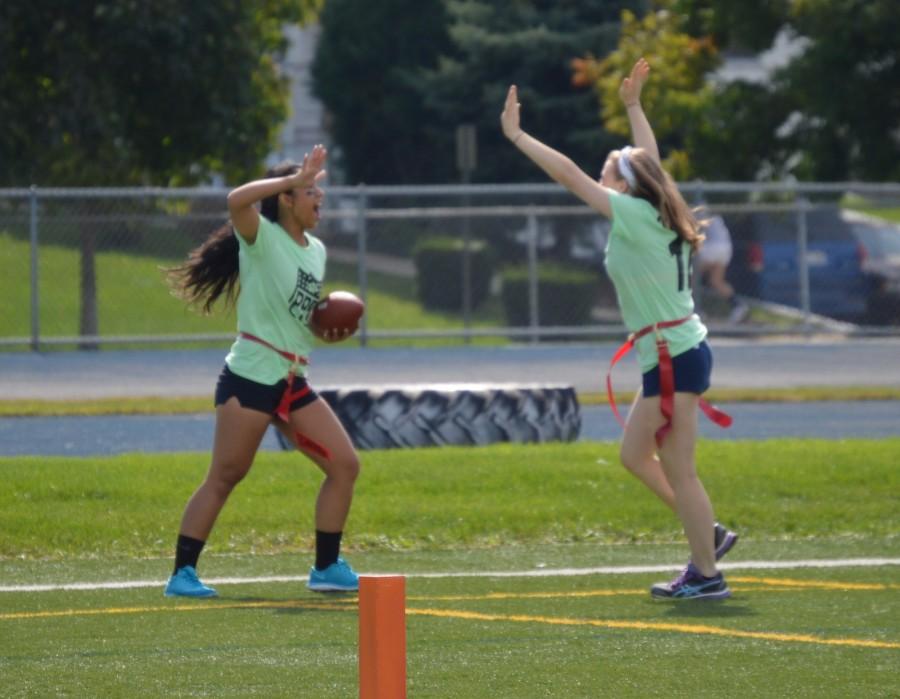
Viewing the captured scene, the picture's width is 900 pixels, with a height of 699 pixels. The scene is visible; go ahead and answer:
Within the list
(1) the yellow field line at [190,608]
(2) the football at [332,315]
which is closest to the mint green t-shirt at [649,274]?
(2) the football at [332,315]

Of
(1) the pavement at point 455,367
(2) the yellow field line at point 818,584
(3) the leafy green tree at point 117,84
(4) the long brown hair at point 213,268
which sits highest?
(3) the leafy green tree at point 117,84

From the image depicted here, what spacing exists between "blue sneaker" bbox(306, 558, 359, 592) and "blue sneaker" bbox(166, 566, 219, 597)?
18.2 inches

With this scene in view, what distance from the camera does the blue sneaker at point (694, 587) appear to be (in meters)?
7.54

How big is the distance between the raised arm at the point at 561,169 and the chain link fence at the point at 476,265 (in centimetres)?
1215

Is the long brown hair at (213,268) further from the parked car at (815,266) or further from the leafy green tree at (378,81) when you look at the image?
the leafy green tree at (378,81)

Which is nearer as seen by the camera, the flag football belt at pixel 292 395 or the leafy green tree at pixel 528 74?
the flag football belt at pixel 292 395

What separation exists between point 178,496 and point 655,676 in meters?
4.93

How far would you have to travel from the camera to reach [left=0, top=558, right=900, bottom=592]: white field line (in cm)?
816

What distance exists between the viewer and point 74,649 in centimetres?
643

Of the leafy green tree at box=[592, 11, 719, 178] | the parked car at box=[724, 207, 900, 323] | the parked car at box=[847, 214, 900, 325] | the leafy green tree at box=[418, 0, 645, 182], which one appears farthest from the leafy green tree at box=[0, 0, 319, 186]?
the leafy green tree at box=[418, 0, 645, 182]

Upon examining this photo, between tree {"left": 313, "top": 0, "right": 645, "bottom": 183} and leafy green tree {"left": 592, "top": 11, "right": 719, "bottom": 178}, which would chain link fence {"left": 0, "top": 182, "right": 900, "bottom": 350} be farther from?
tree {"left": 313, "top": 0, "right": 645, "bottom": 183}

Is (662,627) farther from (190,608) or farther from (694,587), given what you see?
(190,608)

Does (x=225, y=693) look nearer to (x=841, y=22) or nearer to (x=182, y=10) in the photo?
(x=182, y=10)

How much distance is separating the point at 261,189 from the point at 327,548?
162cm
